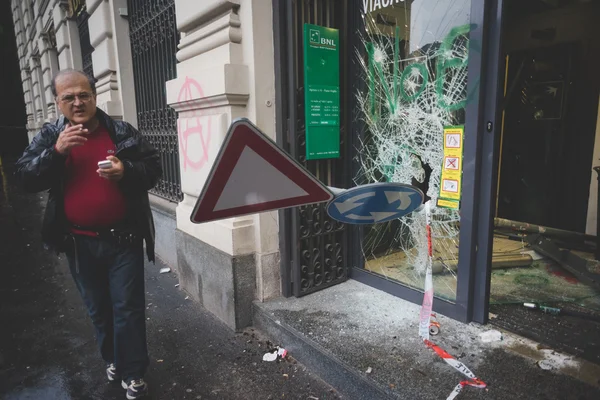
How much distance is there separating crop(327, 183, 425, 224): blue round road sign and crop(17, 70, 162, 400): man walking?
1293 mm

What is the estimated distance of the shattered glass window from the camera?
2.71 m

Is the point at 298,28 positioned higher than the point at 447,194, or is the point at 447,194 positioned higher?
the point at 298,28

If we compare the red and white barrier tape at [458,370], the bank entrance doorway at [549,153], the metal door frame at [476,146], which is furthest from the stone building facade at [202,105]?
the bank entrance doorway at [549,153]

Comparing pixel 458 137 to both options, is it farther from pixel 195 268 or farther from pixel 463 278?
pixel 195 268

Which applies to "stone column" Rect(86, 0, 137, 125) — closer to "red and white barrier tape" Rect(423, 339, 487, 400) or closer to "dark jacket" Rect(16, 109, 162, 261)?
"dark jacket" Rect(16, 109, 162, 261)

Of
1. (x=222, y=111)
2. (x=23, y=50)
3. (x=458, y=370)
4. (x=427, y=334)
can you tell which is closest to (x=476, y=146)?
(x=427, y=334)

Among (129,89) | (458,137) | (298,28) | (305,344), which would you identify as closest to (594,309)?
(458,137)

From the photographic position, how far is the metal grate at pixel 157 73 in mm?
4824

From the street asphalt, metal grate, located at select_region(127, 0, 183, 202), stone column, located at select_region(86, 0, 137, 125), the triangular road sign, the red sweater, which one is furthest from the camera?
stone column, located at select_region(86, 0, 137, 125)

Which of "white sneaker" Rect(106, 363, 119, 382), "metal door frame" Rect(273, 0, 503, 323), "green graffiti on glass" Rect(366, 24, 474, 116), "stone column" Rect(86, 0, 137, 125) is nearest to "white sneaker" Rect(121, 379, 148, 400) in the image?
"white sneaker" Rect(106, 363, 119, 382)

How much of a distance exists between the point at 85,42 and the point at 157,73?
12.4ft

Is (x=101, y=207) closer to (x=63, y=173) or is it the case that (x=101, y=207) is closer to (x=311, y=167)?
(x=63, y=173)

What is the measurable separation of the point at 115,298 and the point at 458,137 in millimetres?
2406

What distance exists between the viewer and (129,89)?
19.6 feet
